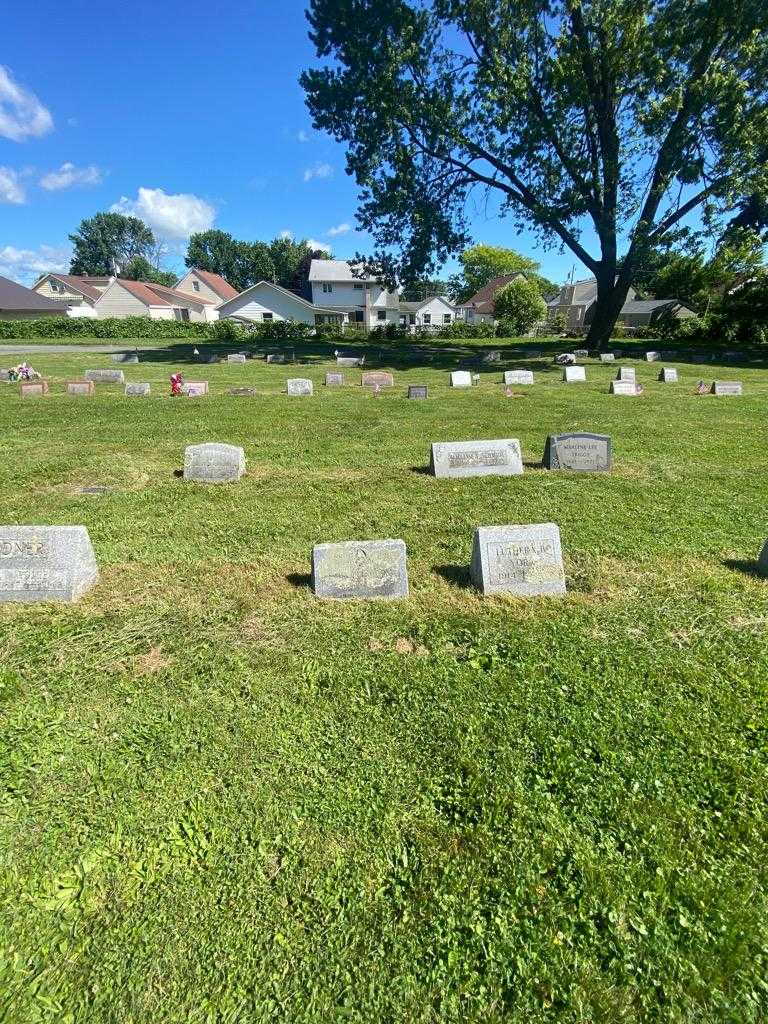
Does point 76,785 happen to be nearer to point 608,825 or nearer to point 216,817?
point 216,817

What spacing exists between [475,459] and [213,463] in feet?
13.8

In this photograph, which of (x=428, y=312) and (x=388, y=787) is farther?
(x=428, y=312)

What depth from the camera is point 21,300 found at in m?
48.6

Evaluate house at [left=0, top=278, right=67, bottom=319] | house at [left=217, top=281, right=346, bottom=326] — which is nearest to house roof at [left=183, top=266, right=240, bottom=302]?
house at [left=0, top=278, right=67, bottom=319]

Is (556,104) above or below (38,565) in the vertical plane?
above

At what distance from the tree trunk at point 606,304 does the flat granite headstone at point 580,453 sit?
79.0 ft

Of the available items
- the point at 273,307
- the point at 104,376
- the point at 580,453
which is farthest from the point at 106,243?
the point at 580,453

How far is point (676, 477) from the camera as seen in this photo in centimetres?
817

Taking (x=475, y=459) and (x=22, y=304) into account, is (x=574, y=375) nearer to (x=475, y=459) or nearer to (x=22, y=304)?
(x=475, y=459)

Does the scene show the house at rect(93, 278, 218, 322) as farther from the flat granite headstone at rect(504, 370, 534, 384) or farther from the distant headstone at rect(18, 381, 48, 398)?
the flat granite headstone at rect(504, 370, 534, 384)

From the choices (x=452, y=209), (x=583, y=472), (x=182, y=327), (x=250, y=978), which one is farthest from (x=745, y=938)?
(x=182, y=327)

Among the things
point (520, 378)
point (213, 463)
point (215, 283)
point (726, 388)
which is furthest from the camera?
point (215, 283)

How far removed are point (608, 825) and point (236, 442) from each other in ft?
31.1

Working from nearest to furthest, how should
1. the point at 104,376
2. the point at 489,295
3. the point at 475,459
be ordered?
the point at 475,459 < the point at 104,376 < the point at 489,295
